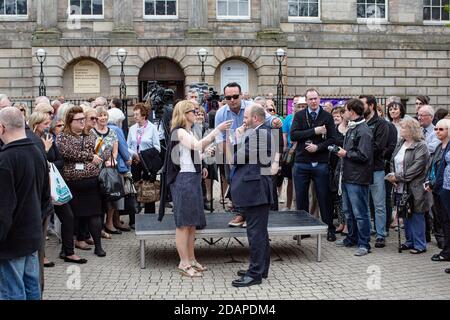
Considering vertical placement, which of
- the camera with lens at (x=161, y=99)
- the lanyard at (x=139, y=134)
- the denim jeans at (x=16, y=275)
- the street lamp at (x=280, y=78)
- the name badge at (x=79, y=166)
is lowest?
the denim jeans at (x=16, y=275)

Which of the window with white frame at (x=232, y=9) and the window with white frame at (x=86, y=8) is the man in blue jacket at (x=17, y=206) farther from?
the window with white frame at (x=232, y=9)

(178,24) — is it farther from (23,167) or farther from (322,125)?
(23,167)

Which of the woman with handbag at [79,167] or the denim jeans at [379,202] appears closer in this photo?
the woman with handbag at [79,167]

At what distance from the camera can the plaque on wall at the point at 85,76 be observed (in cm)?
2864

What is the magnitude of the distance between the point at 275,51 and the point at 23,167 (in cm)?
2403

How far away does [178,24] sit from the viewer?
2900cm

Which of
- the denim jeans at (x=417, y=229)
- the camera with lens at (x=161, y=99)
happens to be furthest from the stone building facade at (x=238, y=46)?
the denim jeans at (x=417, y=229)

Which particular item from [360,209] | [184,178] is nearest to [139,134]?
[184,178]

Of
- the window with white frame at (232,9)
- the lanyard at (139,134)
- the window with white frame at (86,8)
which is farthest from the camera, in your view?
the window with white frame at (232,9)

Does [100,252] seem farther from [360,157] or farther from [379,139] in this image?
[379,139]

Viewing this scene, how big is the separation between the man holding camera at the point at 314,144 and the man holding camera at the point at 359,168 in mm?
524

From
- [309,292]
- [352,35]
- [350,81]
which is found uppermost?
[352,35]

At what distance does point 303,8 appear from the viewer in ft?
99.7
